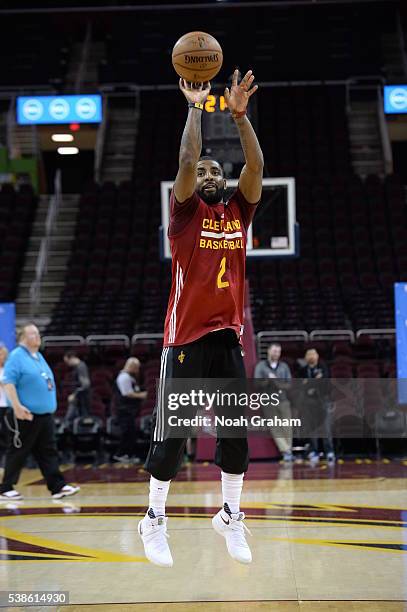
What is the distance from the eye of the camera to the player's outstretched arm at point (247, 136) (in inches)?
178

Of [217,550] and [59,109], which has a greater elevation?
[59,109]

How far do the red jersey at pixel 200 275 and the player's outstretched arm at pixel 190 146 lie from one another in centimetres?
10

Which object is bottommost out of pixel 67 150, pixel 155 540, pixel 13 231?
pixel 155 540

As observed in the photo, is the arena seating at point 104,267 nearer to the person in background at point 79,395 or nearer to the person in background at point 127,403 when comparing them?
the person in background at point 79,395

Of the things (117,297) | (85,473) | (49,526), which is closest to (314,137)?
(117,297)

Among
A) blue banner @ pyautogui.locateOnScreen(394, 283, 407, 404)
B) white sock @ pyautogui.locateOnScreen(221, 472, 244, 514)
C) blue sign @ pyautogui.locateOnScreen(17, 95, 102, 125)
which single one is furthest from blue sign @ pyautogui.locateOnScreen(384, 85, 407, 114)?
white sock @ pyautogui.locateOnScreen(221, 472, 244, 514)

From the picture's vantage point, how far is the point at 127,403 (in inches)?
514

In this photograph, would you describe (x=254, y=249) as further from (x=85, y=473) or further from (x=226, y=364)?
(x=226, y=364)

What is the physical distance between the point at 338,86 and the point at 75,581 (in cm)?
2444

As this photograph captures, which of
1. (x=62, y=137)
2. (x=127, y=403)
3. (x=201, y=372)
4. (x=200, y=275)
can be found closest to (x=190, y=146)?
(x=200, y=275)

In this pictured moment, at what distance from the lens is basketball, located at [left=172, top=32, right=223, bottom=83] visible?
4.48 metres

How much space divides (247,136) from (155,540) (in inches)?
85.5

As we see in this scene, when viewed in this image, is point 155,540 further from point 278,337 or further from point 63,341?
point 63,341

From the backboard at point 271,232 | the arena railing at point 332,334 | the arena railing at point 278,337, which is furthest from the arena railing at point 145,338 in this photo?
the backboard at point 271,232
